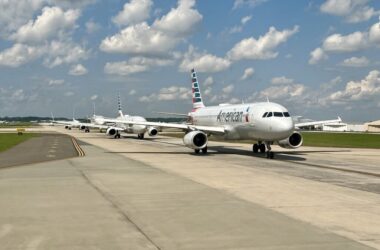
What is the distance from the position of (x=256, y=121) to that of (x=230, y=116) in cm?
495

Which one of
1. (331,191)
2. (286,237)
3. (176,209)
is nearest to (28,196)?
(176,209)

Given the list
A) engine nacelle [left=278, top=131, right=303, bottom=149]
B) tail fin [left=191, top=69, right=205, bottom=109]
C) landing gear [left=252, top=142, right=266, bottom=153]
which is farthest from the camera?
tail fin [left=191, top=69, right=205, bottom=109]

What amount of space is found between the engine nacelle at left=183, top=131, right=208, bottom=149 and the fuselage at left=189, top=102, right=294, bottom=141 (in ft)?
8.02

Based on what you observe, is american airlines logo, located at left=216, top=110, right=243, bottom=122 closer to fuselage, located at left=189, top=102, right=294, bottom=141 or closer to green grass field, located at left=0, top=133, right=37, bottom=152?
fuselage, located at left=189, top=102, right=294, bottom=141

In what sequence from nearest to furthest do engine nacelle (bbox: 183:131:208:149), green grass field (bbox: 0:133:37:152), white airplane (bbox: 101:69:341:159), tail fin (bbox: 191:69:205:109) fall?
1. white airplane (bbox: 101:69:341:159)
2. engine nacelle (bbox: 183:131:208:149)
3. green grass field (bbox: 0:133:37:152)
4. tail fin (bbox: 191:69:205:109)

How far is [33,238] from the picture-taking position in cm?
883

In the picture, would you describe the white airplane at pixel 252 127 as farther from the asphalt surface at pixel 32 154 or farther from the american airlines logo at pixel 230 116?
the asphalt surface at pixel 32 154

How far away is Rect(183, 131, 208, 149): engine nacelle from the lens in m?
34.2

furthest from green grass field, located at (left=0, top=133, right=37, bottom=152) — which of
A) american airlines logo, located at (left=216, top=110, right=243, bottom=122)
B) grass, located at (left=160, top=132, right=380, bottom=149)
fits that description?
grass, located at (left=160, top=132, right=380, bottom=149)

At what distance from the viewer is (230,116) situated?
36156mm

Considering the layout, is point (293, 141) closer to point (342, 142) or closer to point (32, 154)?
point (32, 154)

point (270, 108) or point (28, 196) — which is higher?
point (270, 108)

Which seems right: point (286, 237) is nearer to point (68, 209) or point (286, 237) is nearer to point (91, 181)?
point (68, 209)

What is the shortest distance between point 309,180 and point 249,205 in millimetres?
6788
